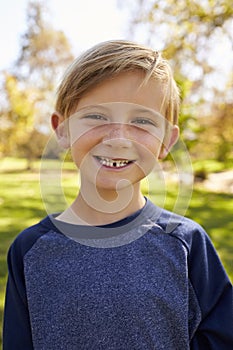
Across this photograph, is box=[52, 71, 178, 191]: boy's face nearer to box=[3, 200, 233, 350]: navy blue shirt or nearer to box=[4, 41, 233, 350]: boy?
box=[4, 41, 233, 350]: boy

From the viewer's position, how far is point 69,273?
1.04 meters

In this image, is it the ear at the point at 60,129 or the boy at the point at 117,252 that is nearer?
the boy at the point at 117,252

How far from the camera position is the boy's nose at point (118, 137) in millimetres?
973

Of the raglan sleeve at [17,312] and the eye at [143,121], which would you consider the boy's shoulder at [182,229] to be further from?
the raglan sleeve at [17,312]

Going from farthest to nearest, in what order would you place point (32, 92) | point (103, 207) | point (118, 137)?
1. point (32, 92)
2. point (103, 207)
3. point (118, 137)

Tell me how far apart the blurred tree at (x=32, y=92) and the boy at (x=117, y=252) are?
417 inches

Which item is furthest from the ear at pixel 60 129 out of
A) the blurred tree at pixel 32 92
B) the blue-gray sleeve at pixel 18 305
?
the blurred tree at pixel 32 92

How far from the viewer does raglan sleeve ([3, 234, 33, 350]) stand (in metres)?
1.09

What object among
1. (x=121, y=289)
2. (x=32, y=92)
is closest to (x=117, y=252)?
(x=121, y=289)

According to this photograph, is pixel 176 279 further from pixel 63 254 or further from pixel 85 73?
pixel 85 73

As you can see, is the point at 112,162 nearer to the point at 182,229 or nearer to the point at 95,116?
the point at 95,116

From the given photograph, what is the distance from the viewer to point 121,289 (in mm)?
1011

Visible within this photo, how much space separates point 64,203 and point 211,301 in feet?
1.32

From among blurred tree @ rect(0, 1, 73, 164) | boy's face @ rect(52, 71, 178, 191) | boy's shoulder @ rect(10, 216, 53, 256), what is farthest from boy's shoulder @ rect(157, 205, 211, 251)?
blurred tree @ rect(0, 1, 73, 164)
